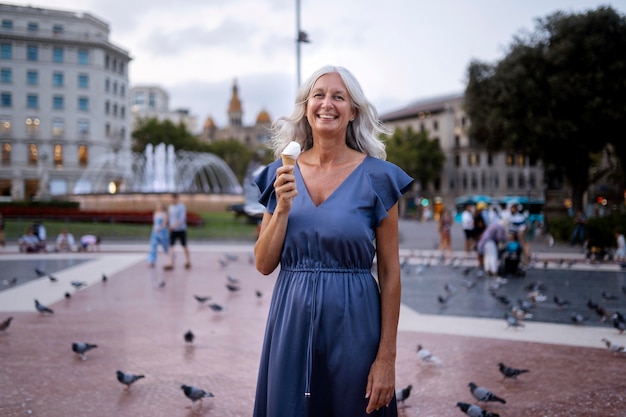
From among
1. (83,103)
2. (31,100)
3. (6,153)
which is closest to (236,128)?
(83,103)

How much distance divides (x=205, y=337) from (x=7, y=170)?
2696 inches

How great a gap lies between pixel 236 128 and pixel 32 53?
122 meters

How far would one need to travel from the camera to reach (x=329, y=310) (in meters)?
2.33

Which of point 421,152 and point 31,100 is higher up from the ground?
point 31,100

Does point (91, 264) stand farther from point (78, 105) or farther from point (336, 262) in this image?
point (78, 105)

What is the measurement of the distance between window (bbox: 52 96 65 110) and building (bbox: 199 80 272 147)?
108 metres

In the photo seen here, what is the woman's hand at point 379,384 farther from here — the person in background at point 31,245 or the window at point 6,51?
the window at point 6,51

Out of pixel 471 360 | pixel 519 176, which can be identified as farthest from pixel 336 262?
pixel 519 176

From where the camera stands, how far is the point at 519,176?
275ft

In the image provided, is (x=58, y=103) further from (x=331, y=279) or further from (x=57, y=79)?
(x=331, y=279)

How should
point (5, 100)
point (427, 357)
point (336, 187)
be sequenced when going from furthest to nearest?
1. point (5, 100)
2. point (427, 357)
3. point (336, 187)

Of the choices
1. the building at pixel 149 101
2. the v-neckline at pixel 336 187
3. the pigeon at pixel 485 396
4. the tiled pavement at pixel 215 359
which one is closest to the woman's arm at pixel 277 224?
the v-neckline at pixel 336 187

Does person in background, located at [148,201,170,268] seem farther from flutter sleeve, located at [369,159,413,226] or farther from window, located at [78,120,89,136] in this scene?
window, located at [78,120,89,136]

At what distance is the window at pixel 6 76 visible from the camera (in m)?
59.0
